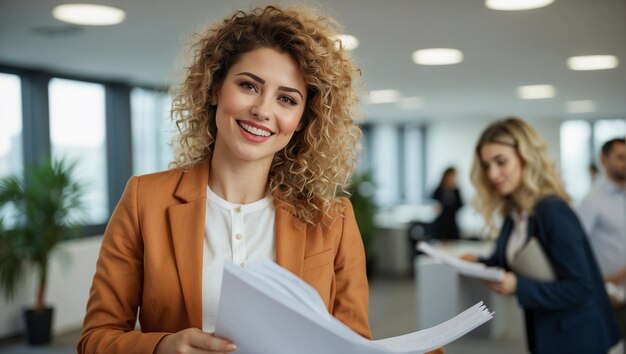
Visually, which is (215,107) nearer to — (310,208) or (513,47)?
(310,208)

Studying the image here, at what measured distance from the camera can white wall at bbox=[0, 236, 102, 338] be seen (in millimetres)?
5375

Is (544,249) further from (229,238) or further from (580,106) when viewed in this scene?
(580,106)

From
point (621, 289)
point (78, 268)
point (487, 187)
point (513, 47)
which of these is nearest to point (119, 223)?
point (487, 187)

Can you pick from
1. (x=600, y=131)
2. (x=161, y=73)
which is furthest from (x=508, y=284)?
(x=600, y=131)

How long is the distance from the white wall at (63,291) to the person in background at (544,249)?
157 inches

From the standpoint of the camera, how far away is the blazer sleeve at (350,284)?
4.37ft

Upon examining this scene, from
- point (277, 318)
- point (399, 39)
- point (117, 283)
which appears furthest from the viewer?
point (399, 39)

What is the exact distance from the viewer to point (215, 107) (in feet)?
4.76

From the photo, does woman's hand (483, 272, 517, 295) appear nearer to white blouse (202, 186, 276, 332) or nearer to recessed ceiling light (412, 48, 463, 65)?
white blouse (202, 186, 276, 332)

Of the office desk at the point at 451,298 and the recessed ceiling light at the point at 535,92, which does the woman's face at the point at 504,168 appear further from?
the recessed ceiling light at the point at 535,92

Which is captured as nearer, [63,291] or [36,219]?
[36,219]

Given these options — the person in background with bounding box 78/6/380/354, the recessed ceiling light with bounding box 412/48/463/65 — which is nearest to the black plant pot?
the recessed ceiling light with bounding box 412/48/463/65

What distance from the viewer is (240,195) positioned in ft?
4.50

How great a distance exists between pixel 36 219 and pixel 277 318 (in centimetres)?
473
